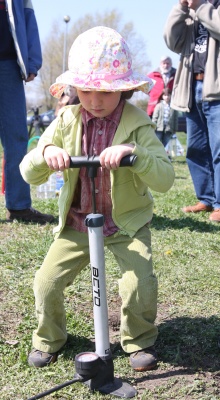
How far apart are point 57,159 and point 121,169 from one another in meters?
0.38

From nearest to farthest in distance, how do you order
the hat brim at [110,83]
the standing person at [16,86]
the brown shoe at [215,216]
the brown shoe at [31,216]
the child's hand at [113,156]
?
the child's hand at [113,156] → the hat brim at [110,83] → the standing person at [16,86] → the brown shoe at [31,216] → the brown shoe at [215,216]

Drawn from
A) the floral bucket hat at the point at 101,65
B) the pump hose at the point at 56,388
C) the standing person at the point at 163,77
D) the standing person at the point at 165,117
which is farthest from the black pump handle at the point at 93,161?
the standing person at the point at 163,77

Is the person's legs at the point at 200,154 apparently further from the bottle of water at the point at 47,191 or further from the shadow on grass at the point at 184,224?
the bottle of water at the point at 47,191

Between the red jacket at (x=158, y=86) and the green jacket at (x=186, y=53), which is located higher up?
the green jacket at (x=186, y=53)

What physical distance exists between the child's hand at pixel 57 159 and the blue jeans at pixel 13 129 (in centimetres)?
276

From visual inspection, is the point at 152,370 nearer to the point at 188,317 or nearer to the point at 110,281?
the point at 188,317

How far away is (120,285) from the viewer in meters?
2.76

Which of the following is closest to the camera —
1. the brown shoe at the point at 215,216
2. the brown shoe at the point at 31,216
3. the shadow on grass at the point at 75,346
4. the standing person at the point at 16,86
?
the shadow on grass at the point at 75,346

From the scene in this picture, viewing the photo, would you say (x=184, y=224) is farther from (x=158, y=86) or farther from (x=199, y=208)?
(x=158, y=86)

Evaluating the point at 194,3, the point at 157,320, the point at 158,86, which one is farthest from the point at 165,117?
the point at 157,320

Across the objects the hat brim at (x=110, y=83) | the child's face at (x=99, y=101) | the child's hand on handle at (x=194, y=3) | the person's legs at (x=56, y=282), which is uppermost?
the child's hand on handle at (x=194, y=3)

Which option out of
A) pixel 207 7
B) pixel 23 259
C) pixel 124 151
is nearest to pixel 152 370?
pixel 124 151

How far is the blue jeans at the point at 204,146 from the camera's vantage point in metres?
5.50

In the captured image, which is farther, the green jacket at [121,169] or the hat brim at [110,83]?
the green jacket at [121,169]
